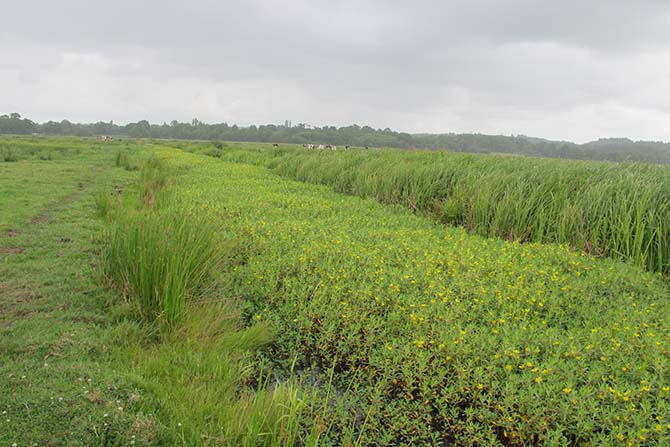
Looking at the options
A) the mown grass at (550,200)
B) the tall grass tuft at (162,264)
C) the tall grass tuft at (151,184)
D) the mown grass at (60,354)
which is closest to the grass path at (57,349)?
the mown grass at (60,354)

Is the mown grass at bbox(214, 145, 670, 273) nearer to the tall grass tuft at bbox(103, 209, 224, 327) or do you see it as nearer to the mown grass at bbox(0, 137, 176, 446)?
the tall grass tuft at bbox(103, 209, 224, 327)

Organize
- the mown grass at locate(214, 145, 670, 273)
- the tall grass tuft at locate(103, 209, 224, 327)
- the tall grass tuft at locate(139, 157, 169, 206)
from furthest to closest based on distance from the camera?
the tall grass tuft at locate(139, 157, 169, 206)
the mown grass at locate(214, 145, 670, 273)
the tall grass tuft at locate(103, 209, 224, 327)

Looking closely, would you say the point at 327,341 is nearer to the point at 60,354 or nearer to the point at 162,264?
the point at 162,264

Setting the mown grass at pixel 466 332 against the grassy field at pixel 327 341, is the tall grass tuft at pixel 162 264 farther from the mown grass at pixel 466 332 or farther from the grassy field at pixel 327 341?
the mown grass at pixel 466 332

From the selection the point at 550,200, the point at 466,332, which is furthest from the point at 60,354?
the point at 550,200

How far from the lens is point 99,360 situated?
314cm

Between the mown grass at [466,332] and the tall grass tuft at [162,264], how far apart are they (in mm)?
342

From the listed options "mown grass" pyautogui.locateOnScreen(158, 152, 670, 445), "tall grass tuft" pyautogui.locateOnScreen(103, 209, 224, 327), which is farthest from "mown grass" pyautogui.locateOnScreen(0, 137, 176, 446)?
"mown grass" pyautogui.locateOnScreen(158, 152, 670, 445)

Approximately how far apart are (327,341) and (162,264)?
64.0 inches

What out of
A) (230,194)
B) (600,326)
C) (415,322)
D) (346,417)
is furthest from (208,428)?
(230,194)

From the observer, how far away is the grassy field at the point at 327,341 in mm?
2553

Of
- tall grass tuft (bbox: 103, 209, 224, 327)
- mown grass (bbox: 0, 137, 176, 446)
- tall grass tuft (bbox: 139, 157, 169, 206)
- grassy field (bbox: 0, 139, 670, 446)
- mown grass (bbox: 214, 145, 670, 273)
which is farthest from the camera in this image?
tall grass tuft (bbox: 139, 157, 169, 206)

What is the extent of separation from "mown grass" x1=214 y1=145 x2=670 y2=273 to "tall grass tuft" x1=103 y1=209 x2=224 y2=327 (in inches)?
179

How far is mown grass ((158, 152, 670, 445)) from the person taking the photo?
8.59 feet
